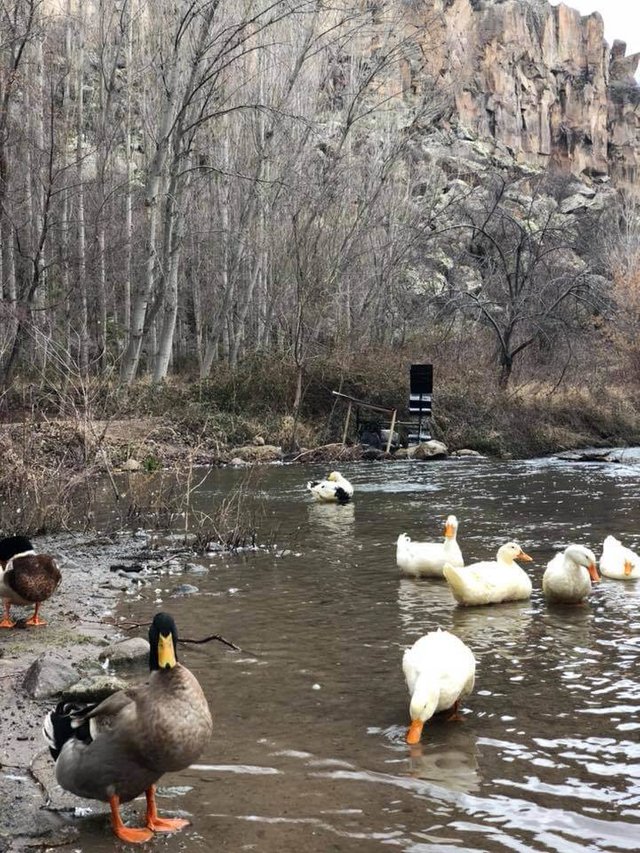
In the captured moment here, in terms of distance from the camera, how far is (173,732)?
13.8 feet

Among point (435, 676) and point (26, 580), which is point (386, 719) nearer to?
point (435, 676)

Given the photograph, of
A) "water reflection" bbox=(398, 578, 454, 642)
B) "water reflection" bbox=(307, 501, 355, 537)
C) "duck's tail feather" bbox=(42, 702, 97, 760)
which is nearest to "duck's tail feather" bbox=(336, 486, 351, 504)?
"water reflection" bbox=(307, 501, 355, 537)

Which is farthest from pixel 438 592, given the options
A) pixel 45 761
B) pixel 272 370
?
pixel 272 370

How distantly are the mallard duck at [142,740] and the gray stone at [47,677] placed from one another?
171cm

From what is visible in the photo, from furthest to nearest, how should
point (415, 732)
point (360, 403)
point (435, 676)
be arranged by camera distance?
point (360, 403), point (435, 676), point (415, 732)

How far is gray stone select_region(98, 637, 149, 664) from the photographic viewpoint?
6.86m

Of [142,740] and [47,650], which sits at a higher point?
[142,740]

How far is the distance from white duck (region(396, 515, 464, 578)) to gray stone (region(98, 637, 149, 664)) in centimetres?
388

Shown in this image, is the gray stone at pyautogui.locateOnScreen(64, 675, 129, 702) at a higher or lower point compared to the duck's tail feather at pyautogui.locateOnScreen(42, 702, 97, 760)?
lower

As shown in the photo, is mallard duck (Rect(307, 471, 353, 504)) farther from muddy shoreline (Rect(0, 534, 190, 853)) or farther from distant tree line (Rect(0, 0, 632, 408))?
distant tree line (Rect(0, 0, 632, 408))

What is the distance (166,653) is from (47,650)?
3162mm

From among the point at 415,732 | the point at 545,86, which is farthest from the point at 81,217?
the point at 545,86

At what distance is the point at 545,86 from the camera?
7681 cm

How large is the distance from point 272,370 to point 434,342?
6.25m
